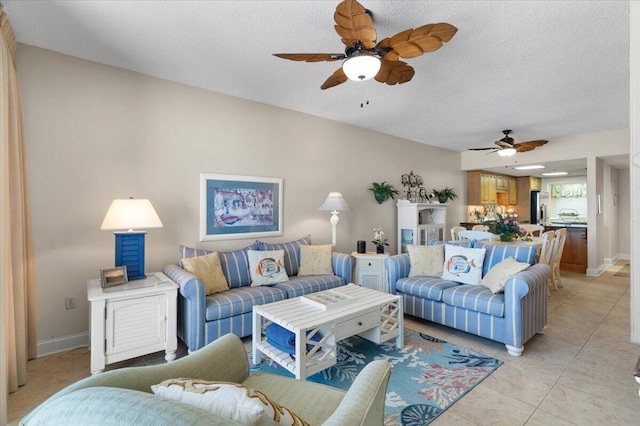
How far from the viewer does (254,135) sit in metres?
4.01

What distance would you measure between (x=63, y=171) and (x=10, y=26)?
114 centimetres

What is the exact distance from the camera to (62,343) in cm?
282

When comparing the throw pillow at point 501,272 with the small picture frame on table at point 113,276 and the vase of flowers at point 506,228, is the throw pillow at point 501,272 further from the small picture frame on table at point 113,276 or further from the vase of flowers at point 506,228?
the small picture frame on table at point 113,276

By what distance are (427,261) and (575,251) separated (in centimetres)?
460

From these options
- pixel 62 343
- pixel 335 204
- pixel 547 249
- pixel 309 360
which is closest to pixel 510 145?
pixel 547 249

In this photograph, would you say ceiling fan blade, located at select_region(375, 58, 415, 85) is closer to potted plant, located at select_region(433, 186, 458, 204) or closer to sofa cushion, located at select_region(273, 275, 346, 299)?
sofa cushion, located at select_region(273, 275, 346, 299)

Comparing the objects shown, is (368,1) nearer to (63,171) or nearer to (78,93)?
(78,93)

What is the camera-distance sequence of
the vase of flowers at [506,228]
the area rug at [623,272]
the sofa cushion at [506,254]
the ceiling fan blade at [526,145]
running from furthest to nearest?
the area rug at [623,272] → the ceiling fan blade at [526,145] → the vase of flowers at [506,228] → the sofa cushion at [506,254]

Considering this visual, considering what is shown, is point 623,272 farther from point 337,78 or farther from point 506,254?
point 337,78

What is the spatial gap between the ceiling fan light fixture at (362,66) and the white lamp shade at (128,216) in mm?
2046

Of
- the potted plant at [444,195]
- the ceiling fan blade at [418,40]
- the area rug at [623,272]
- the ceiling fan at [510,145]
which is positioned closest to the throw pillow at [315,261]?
the ceiling fan blade at [418,40]

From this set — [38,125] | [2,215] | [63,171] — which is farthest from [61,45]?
[2,215]

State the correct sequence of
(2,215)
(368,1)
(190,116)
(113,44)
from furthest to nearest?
(190,116) < (113,44) < (368,1) < (2,215)

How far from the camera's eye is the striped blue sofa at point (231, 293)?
2662mm
